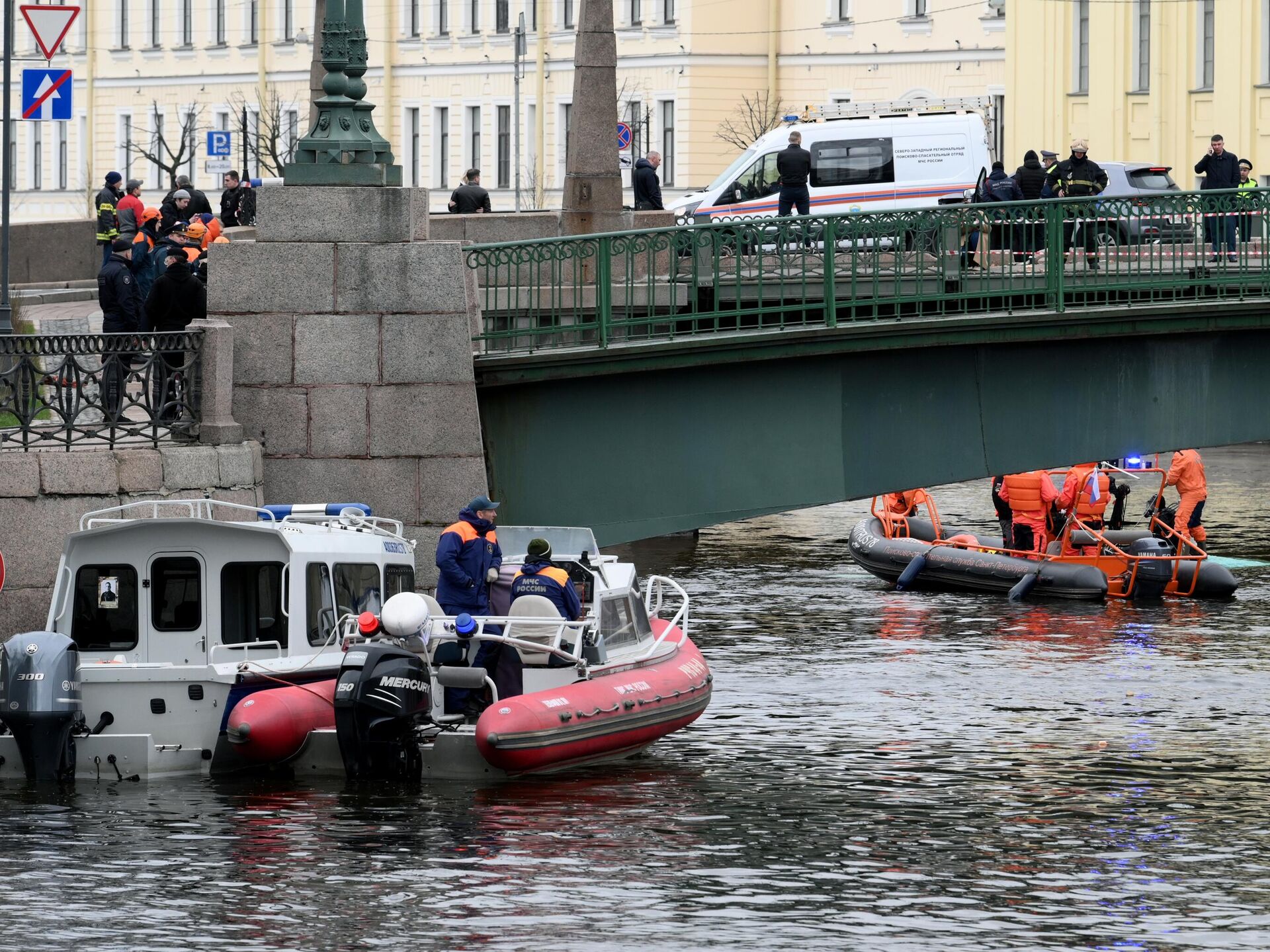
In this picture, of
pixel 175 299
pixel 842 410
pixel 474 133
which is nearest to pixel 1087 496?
pixel 842 410

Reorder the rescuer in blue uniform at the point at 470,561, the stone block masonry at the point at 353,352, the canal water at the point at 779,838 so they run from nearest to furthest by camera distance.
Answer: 1. the canal water at the point at 779,838
2. the rescuer in blue uniform at the point at 470,561
3. the stone block masonry at the point at 353,352

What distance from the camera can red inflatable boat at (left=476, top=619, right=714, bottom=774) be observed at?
17.5 meters

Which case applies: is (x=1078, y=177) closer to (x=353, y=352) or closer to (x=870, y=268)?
(x=870, y=268)

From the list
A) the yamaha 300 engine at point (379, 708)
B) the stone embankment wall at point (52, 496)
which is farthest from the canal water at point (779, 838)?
the stone embankment wall at point (52, 496)

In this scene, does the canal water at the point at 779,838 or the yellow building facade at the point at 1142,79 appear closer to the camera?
the canal water at the point at 779,838

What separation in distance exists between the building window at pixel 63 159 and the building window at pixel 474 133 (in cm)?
1643

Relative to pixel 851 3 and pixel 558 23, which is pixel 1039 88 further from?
pixel 558 23

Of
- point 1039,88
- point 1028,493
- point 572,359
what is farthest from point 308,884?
point 1039,88

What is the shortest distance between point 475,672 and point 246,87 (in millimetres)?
64135

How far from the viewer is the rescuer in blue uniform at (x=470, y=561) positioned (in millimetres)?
19250

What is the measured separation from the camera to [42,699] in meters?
17.0

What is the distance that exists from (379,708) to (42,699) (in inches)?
85.3

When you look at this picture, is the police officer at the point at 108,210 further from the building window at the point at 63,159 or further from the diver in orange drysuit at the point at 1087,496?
the building window at the point at 63,159

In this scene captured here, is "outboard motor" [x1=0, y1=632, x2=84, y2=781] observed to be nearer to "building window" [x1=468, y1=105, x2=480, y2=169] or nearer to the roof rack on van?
the roof rack on van
